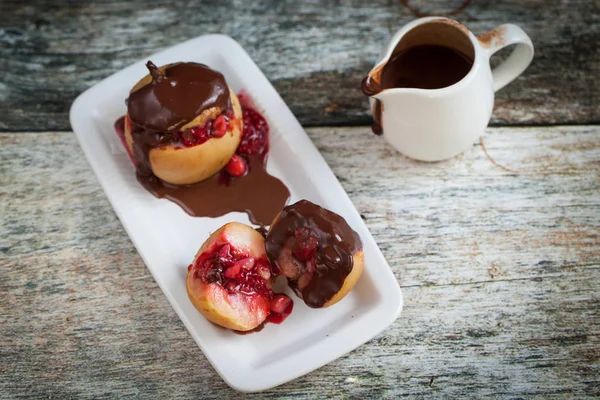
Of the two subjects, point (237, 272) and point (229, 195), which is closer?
point (237, 272)

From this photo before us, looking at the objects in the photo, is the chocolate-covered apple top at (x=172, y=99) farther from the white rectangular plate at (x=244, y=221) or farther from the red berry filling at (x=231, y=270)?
the red berry filling at (x=231, y=270)

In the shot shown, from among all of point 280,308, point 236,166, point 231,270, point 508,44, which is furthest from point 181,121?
point 508,44

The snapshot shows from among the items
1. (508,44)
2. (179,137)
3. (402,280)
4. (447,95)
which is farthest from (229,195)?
(508,44)

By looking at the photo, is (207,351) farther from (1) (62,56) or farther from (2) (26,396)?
(1) (62,56)

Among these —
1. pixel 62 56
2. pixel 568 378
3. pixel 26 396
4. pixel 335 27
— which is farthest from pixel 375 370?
pixel 62 56

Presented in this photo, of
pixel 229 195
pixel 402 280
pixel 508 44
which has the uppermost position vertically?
pixel 508 44

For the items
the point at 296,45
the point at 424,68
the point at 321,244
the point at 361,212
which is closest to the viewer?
the point at 321,244

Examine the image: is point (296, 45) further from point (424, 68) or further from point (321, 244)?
point (321, 244)

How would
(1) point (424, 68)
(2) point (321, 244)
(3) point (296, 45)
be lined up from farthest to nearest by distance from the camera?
1. (3) point (296, 45)
2. (1) point (424, 68)
3. (2) point (321, 244)

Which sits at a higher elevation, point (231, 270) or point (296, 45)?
point (296, 45)

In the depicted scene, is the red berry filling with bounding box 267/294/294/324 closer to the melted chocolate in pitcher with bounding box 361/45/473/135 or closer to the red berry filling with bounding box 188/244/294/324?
the red berry filling with bounding box 188/244/294/324
